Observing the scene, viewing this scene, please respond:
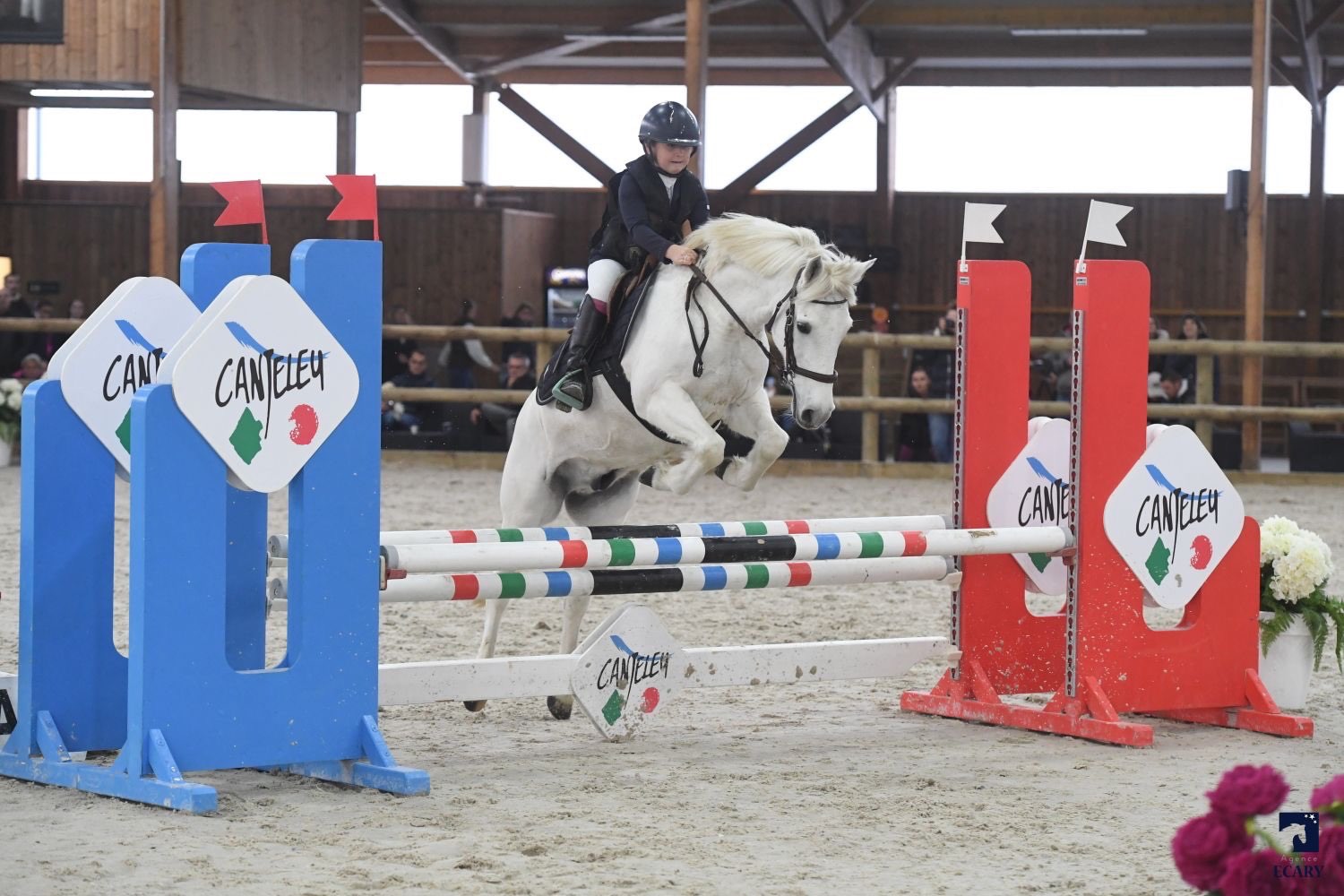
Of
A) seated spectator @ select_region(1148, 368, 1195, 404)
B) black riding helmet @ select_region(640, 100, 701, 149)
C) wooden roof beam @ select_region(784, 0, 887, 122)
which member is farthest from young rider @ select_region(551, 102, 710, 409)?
wooden roof beam @ select_region(784, 0, 887, 122)

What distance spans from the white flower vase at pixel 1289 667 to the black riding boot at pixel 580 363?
69.9 inches

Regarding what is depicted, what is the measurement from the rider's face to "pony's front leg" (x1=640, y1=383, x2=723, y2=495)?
564 millimetres

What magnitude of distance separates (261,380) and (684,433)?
138 centimetres

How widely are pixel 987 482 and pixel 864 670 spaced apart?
0.55 m

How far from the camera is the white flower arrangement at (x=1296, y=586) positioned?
4293mm

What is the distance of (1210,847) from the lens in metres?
1.74

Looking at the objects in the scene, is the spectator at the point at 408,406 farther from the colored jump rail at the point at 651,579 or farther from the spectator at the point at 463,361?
the colored jump rail at the point at 651,579

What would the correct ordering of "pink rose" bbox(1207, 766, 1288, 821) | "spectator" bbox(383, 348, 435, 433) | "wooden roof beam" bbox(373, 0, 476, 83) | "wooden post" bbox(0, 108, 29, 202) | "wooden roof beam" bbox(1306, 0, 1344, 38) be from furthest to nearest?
"wooden post" bbox(0, 108, 29, 202) → "wooden roof beam" bbox(373, 0, 476, 83) → "wooden roof beam" bbox(1306, 0, 1344, 38) → "spectator" bbox(383, 348, 435, 433) → "pink rose" bbox(1207, 766, 1288, 821)

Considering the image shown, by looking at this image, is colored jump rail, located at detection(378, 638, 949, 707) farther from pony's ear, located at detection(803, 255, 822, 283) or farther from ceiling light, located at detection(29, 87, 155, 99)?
ceiling light, located at detection(29, 87, 155, 99)

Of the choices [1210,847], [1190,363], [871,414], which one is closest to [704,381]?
[1210,847]

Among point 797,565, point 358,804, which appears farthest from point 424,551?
point 797,565

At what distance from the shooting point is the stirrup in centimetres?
451

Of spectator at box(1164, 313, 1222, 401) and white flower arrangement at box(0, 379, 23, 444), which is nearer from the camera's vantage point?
white flower arrangement at box(0, 379, 23, 444)

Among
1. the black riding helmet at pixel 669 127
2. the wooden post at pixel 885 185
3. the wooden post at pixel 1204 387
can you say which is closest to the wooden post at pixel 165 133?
the wooden post at pixel 1204 387
